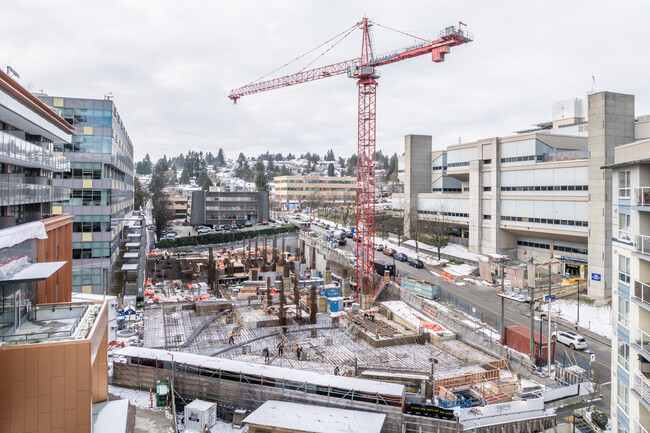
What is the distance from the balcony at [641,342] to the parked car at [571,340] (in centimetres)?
1289

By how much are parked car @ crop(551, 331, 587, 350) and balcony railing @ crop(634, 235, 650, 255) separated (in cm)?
1390

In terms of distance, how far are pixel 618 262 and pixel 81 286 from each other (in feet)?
111

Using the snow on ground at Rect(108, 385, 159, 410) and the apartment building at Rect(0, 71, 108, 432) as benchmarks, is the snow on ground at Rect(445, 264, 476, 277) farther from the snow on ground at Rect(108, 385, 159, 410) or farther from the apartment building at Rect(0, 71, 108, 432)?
the apartment building at Rect(0, 71, 108, 432)

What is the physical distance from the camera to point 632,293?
12.0 m

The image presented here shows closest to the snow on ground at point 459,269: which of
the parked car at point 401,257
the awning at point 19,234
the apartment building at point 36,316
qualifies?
the parked car at point 401,257

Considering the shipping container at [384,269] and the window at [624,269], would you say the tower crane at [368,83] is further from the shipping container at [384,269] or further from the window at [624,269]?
the window at [624,269]

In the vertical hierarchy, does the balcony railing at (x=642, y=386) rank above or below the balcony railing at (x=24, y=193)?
below

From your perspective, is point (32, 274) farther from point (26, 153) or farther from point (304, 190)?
point (304, 190)

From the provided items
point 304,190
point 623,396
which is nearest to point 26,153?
point 623,396

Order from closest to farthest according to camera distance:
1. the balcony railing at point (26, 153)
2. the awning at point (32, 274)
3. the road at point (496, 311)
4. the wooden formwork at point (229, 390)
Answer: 1. the awning at point (32, 274)
2. the balcony railing at point (26, 153)
3. the wooden formwork at point (229, 390)
4. the road at point (496, 311)

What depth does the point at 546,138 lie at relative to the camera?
44.0 m

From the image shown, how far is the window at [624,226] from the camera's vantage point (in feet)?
41.5

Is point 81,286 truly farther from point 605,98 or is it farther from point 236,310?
point 605,98

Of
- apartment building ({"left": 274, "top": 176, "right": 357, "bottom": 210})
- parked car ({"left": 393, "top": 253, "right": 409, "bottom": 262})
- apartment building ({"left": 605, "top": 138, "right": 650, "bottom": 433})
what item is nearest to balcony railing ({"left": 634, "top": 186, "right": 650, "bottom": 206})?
apartment building ({"left": 605, "top": 138, "right": 650, "bottom": 433})
